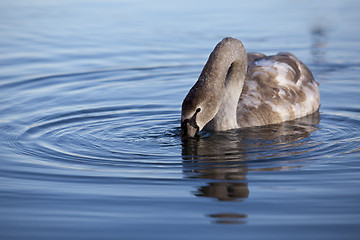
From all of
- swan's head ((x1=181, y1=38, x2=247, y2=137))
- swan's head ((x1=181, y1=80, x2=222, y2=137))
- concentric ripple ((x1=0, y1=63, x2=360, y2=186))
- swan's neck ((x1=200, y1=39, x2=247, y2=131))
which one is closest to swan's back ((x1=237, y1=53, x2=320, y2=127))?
concentric ripple ((x1=0, y1=63, x2=360, y2=186))

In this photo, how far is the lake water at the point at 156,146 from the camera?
638cm

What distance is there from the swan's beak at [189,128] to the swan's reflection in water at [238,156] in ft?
0.50

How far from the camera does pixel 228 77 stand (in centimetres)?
1105

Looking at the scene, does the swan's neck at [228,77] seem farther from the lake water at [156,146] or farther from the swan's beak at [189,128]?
the swan's beak at [189,128]

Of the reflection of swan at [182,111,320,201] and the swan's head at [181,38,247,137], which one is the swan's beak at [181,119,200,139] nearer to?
the swan's head at [181,38,247,137]

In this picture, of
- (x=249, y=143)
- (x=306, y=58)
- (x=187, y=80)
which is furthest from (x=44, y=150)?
(x=306, y=58)

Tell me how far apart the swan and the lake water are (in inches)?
14.3

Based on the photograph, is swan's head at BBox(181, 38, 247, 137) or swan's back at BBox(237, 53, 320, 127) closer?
swan's head at BBox(181, 38, 247, 137)

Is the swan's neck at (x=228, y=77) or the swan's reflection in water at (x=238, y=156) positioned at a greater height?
the swan's neck at (x=228, y=77)

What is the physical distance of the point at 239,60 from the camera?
10.9 meters

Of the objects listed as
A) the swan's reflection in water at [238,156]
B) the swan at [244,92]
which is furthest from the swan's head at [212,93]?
the swan's reflection in water at [238,156]

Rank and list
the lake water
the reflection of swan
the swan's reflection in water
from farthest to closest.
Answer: the reflection of swan
the swan's reflection in water
the lake water

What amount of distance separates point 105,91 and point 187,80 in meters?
2.02

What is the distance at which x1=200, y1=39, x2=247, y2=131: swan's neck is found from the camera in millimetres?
9719
